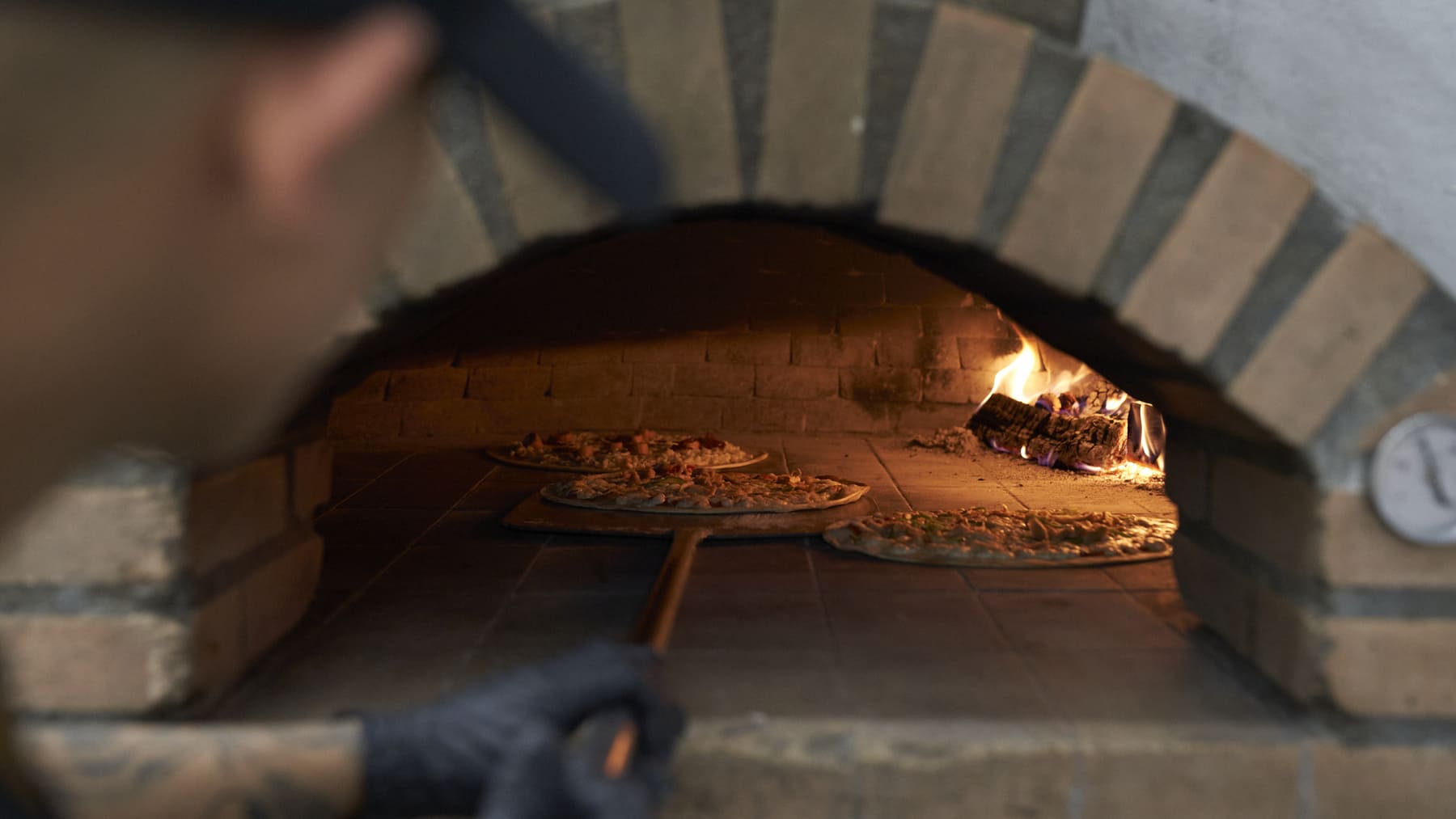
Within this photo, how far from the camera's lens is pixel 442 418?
17.6 feet

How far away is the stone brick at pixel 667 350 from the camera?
554cm

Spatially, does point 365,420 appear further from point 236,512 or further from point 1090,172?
point 1090,172

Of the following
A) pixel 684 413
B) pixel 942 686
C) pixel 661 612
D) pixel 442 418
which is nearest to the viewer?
pixel 942 686

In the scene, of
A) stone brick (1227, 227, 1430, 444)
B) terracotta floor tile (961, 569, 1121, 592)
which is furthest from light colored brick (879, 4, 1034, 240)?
terracotta floor tile (961, 569, 1121, 592)

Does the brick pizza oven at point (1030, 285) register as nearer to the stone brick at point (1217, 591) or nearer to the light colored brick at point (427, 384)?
the stone brick at point (1217, 591)

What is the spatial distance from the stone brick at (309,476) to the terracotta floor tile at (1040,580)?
153cm

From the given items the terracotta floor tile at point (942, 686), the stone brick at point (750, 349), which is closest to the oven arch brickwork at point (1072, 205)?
the terracotta floor tile at point (942, 686)

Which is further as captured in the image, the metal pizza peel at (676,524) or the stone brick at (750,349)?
the stone brick at (750,349)

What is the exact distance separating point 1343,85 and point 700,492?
7.37 ft

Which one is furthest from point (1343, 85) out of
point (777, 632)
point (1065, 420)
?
point (1065, 420)

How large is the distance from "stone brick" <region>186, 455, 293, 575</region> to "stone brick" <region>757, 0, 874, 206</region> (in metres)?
1.06

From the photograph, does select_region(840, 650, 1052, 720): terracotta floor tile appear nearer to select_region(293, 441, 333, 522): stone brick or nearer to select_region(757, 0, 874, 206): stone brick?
select_region(757, 0, 874, 206): stone brick

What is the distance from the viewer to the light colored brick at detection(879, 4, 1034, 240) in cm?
169

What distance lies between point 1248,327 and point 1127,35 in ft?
1.76
